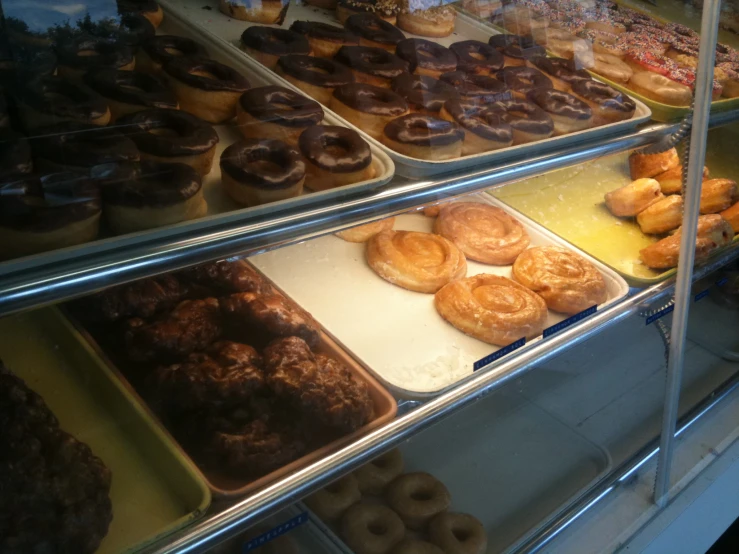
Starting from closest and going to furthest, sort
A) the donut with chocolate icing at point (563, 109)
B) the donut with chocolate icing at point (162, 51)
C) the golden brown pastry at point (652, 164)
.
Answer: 1. the donut with chocolate icing at point (162, 51)
2. the donut with chocolate icing at point (563, 109)
3. the golden brown pastry at point (652, 164)

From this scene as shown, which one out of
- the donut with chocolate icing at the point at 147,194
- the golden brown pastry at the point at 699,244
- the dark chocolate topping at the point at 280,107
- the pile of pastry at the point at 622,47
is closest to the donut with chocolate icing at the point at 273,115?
the dark chocolate topping at the point at 280,107

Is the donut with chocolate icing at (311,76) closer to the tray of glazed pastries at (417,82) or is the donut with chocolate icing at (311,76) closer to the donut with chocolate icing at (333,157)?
the tray of glazed pastries at (417,82)

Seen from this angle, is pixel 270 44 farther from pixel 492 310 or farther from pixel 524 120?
pixel 492 310

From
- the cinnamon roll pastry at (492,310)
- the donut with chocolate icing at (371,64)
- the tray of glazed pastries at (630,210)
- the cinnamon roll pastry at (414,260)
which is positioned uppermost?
the donut with chocolate icing at (371,64)

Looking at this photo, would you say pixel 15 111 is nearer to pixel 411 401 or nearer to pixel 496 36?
pixel 411 401

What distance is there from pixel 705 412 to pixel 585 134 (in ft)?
4.11

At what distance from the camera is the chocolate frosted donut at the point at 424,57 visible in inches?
71.9

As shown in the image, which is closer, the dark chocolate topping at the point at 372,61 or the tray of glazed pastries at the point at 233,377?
the tray of glazed pastries at the point at 233,377

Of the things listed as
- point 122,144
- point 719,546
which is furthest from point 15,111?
point 719,546

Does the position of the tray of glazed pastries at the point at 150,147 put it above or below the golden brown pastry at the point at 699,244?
above

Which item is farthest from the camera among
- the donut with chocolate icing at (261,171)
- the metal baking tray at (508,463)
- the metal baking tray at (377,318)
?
the metal baking tray at (508,463)

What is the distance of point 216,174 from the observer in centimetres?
127

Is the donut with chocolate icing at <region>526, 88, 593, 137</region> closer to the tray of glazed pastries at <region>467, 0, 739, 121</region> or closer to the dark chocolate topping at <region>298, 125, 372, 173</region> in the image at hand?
the tray of glazed pastries at <region>467, 0, 739, 121</region>

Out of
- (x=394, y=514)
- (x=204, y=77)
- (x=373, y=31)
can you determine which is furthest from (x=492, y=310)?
(x=204, y=77)
